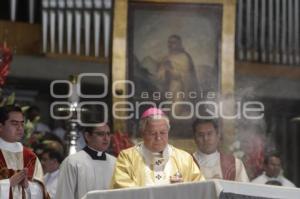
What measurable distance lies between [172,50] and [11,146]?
8.12ft

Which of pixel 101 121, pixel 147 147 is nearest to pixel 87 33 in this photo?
pixel 101 121

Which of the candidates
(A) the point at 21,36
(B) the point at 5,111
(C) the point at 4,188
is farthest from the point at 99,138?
(A) the point at 21,36

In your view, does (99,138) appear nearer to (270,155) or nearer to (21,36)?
(270,155)

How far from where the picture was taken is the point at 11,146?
846cm

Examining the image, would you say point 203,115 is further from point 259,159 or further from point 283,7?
point 283,7

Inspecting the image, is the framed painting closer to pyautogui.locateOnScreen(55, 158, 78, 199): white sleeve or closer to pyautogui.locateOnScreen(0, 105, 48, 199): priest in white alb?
pyautogui.locateOnScreen(55, 158, 78, 199): white sleeve

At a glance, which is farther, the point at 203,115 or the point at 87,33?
the point at 87,33

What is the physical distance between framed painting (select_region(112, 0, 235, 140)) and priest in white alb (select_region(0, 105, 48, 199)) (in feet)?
5.92

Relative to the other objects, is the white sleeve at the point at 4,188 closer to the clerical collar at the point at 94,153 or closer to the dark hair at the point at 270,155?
the clerical collar at the point at 94,153

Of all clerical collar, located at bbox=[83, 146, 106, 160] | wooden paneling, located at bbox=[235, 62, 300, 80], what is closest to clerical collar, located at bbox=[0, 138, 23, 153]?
clerical collar, located at bbox=[83, 146, 106, 160]

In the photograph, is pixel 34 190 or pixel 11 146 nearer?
pixel 34 190

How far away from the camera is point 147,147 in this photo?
802cm

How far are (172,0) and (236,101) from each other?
3.25 feet

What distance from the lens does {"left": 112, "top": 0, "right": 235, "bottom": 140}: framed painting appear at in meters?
10.2
